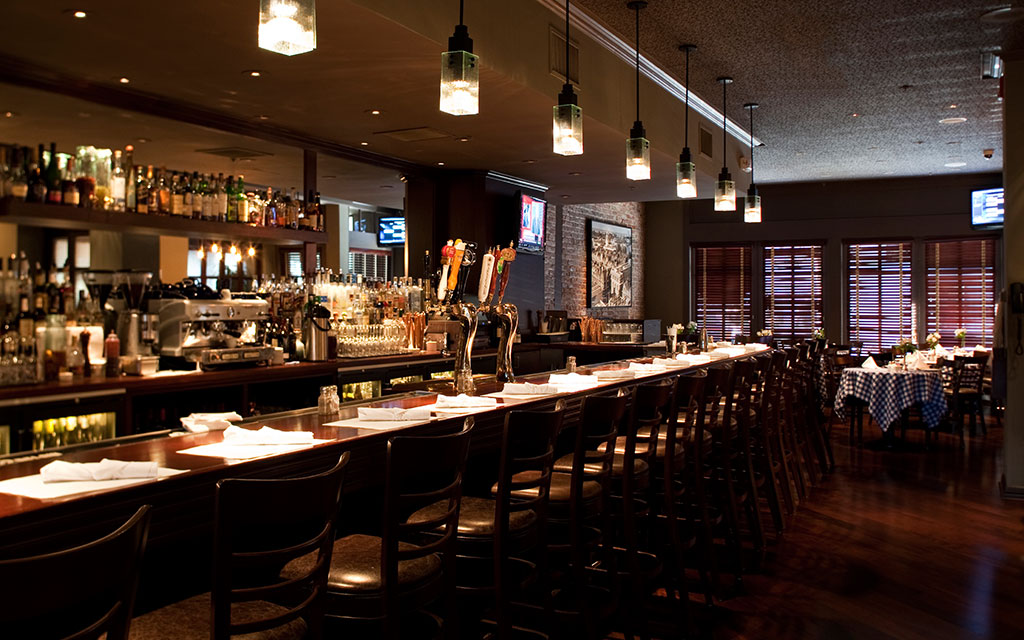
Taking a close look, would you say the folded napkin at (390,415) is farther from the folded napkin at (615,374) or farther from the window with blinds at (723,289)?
the window with blinds at (723,289)

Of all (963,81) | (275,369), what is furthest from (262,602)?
(963,81)

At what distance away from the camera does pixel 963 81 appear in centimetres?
755

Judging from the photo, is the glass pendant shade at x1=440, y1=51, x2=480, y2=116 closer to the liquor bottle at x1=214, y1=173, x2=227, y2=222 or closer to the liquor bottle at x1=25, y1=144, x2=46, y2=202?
the liquor bottle at x1=25, y1=144, x2=46, y2=202

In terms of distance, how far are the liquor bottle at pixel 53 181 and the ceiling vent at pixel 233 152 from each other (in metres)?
1.59

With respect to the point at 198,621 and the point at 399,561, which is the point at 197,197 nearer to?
the point at 399,561

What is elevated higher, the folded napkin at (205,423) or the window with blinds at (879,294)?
the window with blinds at (879,294)

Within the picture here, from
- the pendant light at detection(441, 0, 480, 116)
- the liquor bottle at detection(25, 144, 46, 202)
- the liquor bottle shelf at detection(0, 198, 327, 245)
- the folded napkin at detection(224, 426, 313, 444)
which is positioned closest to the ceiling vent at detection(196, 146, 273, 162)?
the liquor bottle shelf at detection(0, 198, 327, 245)

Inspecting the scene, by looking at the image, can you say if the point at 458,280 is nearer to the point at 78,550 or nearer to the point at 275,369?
the point at 275,369

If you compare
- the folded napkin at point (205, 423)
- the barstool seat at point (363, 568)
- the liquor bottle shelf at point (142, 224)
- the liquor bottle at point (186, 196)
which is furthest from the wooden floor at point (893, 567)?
the liquor bottle at point (186, 196)

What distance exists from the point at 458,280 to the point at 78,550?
4.70 metres

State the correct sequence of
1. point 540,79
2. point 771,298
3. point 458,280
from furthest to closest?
point 771,298 < point 458,280 < point 540,79

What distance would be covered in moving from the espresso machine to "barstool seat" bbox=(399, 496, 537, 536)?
A: 2984 mm

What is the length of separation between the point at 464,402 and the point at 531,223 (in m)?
5.98

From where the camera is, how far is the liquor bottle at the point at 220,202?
5.95 meters
